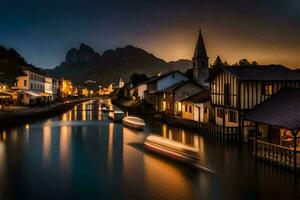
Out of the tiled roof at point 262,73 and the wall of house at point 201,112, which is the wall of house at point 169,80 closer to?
the wall of house at point 201,112

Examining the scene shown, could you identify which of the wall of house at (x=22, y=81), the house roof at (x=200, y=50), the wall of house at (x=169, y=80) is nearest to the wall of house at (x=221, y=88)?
the wall of house at (x=169, y=80)

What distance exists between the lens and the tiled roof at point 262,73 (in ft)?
124

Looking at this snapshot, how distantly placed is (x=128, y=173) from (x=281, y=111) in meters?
14.0

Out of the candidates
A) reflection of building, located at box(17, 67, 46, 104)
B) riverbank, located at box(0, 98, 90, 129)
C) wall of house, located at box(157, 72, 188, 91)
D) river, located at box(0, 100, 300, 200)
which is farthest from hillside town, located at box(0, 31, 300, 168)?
reflection of building, located at box(17, 67, 46, 104)

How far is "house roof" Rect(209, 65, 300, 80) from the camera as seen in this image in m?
37.8

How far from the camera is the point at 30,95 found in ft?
287

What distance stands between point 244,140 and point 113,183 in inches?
743

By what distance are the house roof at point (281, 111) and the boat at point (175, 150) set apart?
6446 mm

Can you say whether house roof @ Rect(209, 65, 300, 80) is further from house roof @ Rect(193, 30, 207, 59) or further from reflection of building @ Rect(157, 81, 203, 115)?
house roof @ Rect(193, 30, 207, 59)

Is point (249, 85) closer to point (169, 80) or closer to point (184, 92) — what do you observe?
point (184, 92)

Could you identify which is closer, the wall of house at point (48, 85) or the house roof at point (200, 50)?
the house roof at point (200, 50)

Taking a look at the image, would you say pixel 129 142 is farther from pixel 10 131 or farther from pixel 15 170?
pixel 10 131

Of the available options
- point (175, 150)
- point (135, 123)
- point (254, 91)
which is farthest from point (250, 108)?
point (135, 123)

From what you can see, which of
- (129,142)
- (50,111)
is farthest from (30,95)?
(129,142)
